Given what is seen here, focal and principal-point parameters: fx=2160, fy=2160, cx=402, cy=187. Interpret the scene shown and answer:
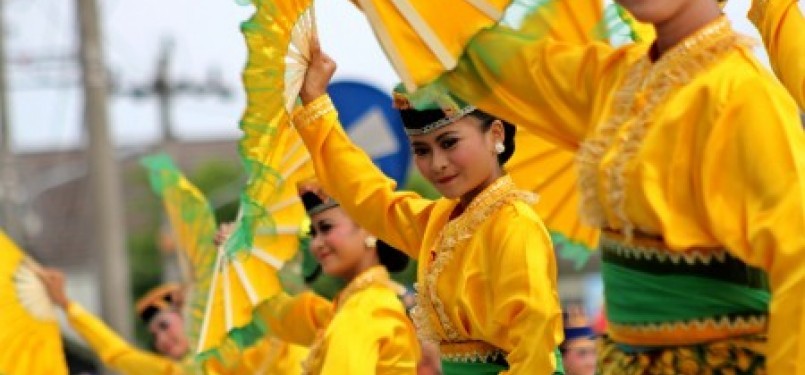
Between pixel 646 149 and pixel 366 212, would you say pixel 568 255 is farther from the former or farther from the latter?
pixel 646 149

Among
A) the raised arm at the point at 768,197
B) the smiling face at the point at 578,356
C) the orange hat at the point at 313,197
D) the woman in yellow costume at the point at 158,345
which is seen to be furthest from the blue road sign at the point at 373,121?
the raised arm at the point at 768,197

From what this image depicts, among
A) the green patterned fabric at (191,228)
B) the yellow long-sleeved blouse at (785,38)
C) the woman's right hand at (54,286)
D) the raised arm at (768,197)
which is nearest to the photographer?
the raised arm at (768,197)

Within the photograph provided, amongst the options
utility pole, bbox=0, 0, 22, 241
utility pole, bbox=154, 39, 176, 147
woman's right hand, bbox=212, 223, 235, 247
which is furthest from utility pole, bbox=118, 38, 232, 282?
woman's right hand, bbox=212, 223, 235, 247

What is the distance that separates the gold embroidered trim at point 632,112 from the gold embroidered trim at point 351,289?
106 inches

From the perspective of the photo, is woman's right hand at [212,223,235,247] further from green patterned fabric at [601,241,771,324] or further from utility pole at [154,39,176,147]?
utility pole at [154,39,176,147]

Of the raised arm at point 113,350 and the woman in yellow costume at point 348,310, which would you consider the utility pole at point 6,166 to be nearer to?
the raised arm at point 113,350

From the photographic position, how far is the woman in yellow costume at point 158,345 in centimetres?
741

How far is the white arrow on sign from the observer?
6586mm

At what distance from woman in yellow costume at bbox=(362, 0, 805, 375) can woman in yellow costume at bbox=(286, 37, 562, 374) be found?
1.04 meters

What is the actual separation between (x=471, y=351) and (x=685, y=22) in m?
1.60

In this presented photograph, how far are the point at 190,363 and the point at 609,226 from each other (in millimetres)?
4329

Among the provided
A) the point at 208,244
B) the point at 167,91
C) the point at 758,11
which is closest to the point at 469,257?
the point at 758,11

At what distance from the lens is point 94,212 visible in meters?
13.2

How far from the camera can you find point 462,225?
4969mm
